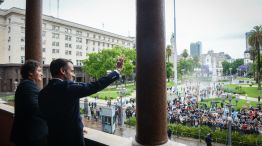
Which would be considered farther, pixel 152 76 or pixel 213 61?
pixel 213 61

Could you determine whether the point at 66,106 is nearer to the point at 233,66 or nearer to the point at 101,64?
the point at 101,64

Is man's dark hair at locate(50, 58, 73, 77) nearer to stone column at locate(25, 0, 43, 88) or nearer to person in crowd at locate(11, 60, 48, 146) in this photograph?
person in crowd at locate(11, 60, 48, 146)

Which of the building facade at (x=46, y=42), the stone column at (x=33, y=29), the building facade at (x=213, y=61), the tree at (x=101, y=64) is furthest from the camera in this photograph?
the building facade at (x=213, y=61)

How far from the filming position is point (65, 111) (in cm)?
259

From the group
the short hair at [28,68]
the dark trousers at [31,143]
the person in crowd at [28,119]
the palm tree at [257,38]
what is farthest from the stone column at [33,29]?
the palm tree at [257,38]

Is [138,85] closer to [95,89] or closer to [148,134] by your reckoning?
[148,134]

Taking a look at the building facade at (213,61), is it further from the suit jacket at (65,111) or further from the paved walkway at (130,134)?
the suit jacket at (65,111)

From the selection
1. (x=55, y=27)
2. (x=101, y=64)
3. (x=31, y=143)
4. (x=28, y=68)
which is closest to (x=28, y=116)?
(x=31, y=143)

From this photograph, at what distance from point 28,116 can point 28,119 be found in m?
0.05

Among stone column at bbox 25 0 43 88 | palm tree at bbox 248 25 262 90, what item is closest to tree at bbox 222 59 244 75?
palm tree at bbox 248 25 262 90

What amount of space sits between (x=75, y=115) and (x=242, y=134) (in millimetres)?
17190

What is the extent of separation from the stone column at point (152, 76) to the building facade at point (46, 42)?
130ft

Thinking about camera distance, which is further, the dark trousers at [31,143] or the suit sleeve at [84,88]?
the dark trousers at [31,143]

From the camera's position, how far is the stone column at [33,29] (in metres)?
5.56
